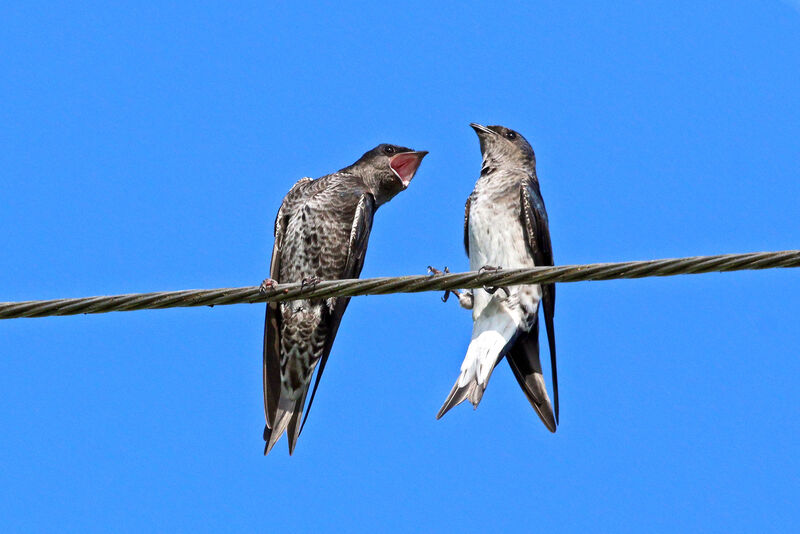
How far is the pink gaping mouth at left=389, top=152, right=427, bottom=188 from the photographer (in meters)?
8.77

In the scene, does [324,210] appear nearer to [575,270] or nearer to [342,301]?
[342,301]

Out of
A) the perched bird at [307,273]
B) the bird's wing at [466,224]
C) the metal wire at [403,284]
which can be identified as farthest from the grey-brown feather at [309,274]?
the metal wire at [403,284]

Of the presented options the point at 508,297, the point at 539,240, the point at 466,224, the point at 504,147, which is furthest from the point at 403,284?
the point at 504,147

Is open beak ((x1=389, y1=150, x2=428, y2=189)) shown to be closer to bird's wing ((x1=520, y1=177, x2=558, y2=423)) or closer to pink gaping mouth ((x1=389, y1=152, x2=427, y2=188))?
pink gaping mouth ((x1=389, y1=152, x2=427, y2=188))

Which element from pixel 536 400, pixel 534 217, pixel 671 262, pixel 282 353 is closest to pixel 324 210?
pixel 282 353

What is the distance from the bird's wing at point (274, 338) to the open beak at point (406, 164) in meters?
0.96

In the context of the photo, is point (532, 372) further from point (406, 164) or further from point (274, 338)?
point (406, 164)

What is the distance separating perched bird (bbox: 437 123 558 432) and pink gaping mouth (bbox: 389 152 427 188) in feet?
3.77

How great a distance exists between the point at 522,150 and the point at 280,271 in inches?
82.9

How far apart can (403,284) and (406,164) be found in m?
4.23

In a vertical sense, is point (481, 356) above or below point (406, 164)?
below

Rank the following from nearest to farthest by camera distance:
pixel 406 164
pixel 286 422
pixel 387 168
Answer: pixel 286 422 → pixel 387 168 → pixel 406 164

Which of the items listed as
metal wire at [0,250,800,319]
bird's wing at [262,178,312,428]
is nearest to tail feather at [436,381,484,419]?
bird's wing at [262,178,312,428]

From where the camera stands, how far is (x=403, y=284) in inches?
186
